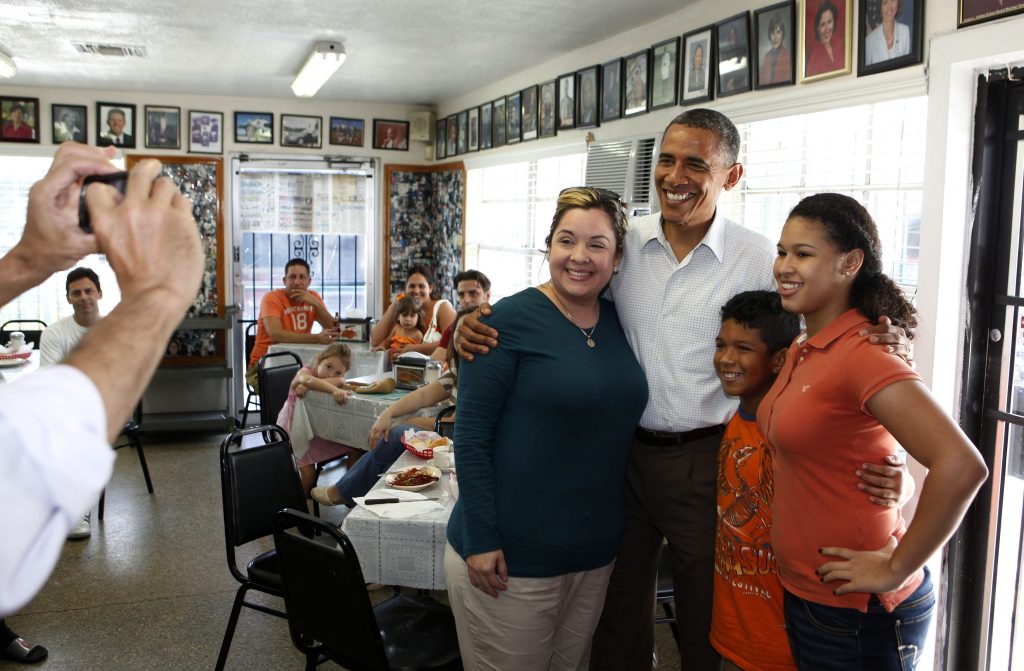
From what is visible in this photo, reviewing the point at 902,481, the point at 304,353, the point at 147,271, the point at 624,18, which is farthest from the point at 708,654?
the point at 304,353

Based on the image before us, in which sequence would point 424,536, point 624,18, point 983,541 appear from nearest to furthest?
point 424,536, point 983,541, point 624,18

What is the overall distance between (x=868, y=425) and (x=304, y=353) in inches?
199

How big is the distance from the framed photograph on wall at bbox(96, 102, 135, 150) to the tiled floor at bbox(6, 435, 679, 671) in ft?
12.3

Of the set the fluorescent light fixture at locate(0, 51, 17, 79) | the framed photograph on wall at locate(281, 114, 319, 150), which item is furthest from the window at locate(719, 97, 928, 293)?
the framed photograph on wall at locate(281, 114, 319, 150)

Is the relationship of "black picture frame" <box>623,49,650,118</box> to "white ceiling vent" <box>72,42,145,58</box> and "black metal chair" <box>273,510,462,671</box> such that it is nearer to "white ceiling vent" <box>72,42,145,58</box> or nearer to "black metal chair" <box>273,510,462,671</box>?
"black metal chair" <box>273,510,462,671</box>

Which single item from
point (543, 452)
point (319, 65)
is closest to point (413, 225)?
point (319, 65)

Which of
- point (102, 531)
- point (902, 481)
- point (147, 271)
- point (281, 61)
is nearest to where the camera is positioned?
point (147, 271)

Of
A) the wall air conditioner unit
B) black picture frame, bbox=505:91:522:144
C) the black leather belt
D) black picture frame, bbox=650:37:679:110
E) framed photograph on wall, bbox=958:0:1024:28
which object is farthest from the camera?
black picture frame, bbox=505:91:522:144

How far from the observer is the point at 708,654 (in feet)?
6.84

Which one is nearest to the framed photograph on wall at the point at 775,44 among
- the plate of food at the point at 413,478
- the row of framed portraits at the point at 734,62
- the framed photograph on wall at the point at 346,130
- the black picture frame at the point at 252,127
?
the row of framed portraits at the point at 734,62

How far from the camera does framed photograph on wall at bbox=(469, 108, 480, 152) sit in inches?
279

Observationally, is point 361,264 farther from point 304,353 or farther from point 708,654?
point 708,654

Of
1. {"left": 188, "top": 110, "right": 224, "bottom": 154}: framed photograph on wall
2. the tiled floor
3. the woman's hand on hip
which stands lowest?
the tiled floor

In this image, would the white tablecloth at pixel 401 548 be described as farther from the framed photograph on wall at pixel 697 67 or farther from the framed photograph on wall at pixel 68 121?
the framed photograph on wall at pixel 68 121
